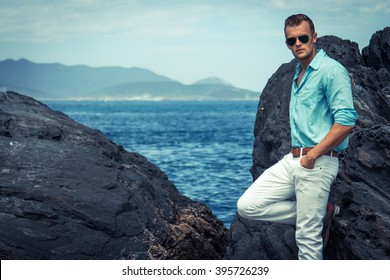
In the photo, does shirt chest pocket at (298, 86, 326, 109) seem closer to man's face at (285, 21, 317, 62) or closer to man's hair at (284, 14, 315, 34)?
man's face at (285, 21, 317, 62)

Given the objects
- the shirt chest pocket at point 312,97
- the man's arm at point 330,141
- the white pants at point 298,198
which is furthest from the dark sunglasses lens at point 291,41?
the white pants at point 298,198

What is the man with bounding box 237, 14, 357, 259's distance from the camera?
6004 millimetres

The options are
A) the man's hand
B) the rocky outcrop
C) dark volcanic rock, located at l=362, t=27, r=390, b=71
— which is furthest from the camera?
dark volcanic rock, located at l=362, t=27, r=390, b=71

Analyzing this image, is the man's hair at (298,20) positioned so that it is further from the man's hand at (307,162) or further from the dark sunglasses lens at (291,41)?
the man's hand at (307,162)

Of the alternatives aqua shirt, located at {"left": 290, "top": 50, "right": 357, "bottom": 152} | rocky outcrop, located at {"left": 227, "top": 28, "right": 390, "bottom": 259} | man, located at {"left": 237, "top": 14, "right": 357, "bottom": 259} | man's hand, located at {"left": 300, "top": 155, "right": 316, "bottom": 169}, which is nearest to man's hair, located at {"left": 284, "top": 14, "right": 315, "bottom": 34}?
man, located at {"left": 237, "top": 14, "right": 357, "bottom": 259}

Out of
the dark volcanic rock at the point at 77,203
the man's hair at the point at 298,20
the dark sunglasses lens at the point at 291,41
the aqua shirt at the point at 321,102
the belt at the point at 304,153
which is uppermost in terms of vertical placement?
the man's hair at the point at 298,20

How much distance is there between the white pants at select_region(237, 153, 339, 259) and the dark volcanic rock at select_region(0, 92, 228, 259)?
272cm

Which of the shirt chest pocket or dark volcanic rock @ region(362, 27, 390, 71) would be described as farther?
dark volcanic rock @ region(362, 27, 390, 71)

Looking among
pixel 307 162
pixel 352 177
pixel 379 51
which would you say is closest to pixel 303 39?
pixel 307 162

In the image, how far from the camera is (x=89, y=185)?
896cm

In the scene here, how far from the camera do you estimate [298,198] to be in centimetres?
633

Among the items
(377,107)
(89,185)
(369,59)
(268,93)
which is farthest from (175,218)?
(369,59)

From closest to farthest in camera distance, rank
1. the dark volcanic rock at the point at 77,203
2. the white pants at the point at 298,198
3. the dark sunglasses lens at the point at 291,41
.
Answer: the white pants at the point at 298,198 → the dark sunglasses lens at the point at 291,41 → the dark volcanic rock at the point at 77,203

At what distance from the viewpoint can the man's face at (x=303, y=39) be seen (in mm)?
6312
